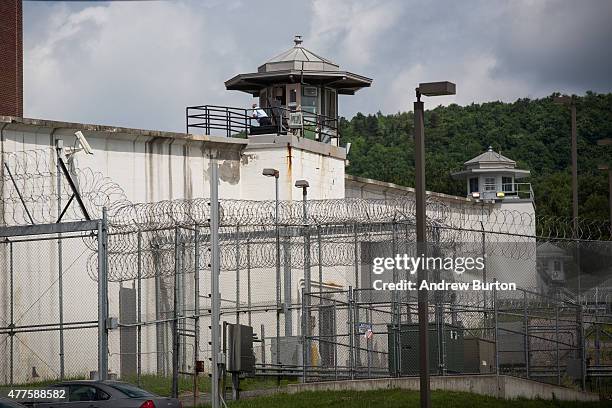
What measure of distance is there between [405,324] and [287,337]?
4.48 metres

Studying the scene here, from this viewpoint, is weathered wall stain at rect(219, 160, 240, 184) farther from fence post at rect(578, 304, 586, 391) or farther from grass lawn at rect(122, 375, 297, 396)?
fence post at rect(578, 304, 586, 391)

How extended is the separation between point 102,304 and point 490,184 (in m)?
43.6

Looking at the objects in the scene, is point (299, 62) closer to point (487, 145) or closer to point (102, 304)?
point (102, 304)

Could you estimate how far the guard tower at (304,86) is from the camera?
126 feet

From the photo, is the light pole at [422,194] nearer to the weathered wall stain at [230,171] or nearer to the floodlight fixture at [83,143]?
the floodlight fixture at [83,143]

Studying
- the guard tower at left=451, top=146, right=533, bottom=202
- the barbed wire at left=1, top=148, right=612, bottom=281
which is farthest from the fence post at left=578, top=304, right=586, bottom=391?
the guard tower at left=451, top=146, right=533, bottom=202

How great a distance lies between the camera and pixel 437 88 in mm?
19422

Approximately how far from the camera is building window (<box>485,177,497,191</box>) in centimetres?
6406

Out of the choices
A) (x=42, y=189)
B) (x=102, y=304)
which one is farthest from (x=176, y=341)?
(x=42, y=189)

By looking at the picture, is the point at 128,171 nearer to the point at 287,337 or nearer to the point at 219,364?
the point at 287,337

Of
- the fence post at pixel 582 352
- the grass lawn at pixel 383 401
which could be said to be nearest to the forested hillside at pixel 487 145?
the fence post at pixel 582 352

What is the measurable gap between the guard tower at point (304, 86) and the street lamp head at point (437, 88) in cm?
1811

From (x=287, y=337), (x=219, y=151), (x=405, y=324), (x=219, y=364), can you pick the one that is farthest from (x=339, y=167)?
(x=219, y=364)

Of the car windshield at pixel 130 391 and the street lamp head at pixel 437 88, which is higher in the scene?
the street lamp head at pixel 437 88
